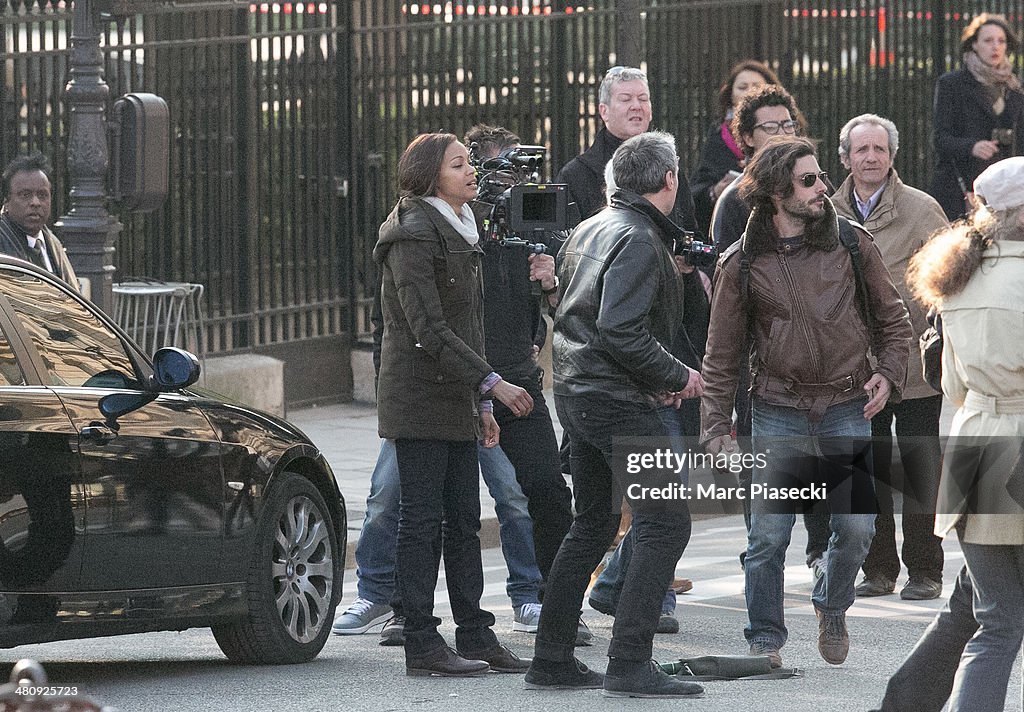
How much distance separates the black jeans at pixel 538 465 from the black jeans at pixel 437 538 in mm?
766

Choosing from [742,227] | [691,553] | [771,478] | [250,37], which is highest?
[250,37]

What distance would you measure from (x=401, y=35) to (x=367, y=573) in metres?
7.27

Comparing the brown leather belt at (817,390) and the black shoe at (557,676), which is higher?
the brown leather belt at (817,390)

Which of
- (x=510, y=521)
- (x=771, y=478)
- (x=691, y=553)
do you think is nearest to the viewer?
(x=771, y=478)

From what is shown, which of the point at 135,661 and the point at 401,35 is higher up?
the point at 401,35

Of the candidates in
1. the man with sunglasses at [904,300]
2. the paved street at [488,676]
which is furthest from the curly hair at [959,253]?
the man with sunglasses at [904,300]

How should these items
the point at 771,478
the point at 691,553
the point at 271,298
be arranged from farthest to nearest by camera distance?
the point at 271,298, the point at 691,553, the point at 771,478

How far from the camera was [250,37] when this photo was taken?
14023 mm

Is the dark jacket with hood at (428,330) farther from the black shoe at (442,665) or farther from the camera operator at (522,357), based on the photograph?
the camera operator at (522,357)

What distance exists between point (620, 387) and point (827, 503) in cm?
92

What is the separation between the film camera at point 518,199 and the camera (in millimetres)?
8195

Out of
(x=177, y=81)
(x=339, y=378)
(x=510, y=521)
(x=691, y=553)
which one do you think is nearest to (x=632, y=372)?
(x=510, y=521)

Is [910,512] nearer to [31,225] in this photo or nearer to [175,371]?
→ [175,371]

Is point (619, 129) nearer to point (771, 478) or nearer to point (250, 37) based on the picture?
point (771, 478)
